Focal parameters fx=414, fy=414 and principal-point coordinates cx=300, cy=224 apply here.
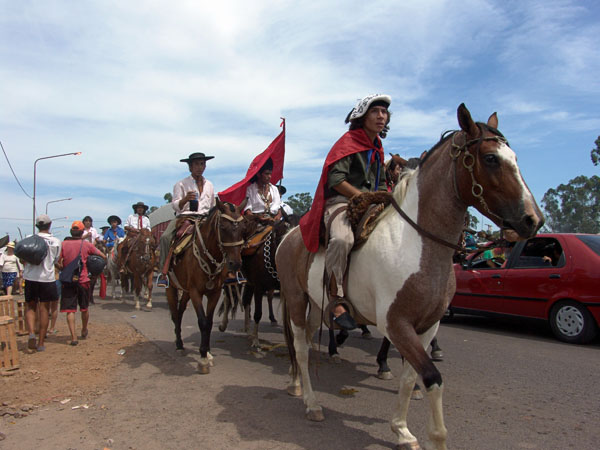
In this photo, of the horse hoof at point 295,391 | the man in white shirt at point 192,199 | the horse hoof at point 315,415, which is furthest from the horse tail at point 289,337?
the man in white shirt at point 192,199

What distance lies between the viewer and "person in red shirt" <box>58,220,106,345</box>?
24.3 ft

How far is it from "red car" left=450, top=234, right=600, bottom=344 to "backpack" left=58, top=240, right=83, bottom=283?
7.16m

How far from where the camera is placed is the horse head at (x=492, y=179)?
262 cm

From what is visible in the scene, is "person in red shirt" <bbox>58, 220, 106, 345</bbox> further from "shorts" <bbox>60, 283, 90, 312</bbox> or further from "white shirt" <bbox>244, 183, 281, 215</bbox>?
"white shirt" <bbox>244, 183, 281, 215</bbox>

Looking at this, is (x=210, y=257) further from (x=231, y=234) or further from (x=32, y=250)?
(x=32, y=250)

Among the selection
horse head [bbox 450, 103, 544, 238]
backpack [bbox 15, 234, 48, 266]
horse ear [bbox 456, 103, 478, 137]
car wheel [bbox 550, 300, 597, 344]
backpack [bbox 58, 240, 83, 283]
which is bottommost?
car wheel [bbox 550, 300, 597, 344]

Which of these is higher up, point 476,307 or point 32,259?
point 32,259

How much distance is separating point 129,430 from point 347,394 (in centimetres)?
233

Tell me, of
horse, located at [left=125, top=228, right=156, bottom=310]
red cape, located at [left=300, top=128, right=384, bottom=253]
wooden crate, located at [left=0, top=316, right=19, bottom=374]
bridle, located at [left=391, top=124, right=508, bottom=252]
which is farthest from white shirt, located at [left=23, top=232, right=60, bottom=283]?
bridle, located at [left=391, top=124, right=508, bottom=252]

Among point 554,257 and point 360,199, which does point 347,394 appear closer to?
point 360,199

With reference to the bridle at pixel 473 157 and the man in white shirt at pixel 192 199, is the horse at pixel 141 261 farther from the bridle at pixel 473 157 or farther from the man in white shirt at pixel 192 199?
the bridle at pixel 473 157

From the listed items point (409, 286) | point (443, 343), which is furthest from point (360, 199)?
point (443, 343)

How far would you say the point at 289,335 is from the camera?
4809 millimetres

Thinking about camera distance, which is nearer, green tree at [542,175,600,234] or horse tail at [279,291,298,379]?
horse tail at [279,291,298,379]
